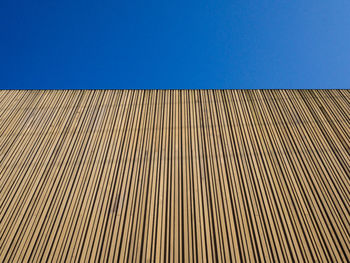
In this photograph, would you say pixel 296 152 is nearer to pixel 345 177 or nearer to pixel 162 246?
pixel 345 177

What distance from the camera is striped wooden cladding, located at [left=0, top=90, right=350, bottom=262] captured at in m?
1.38

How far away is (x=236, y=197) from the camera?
1649 millimetres

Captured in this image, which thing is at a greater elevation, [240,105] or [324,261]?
[240,105]

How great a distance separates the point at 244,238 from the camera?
1.40 metres

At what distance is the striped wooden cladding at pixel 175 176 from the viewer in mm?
1384

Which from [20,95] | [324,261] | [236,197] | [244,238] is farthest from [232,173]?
[20,95]

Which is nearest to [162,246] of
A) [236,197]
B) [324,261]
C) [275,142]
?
[236,197]

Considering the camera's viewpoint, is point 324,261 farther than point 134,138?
No

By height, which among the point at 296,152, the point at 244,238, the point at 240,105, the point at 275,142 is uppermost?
the point at 240,105

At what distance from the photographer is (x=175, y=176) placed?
1.82 metres

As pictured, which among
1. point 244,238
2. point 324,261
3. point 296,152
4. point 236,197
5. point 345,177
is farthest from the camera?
point 296,152

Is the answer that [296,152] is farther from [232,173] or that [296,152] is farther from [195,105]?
→ [195,105]

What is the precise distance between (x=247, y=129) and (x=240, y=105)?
0.42 meters

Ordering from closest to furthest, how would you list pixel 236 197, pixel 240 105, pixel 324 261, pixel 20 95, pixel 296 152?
pixel 324 261
pixel 236 197
pixel 296 152
pixel 240 105
pixel 20 95
